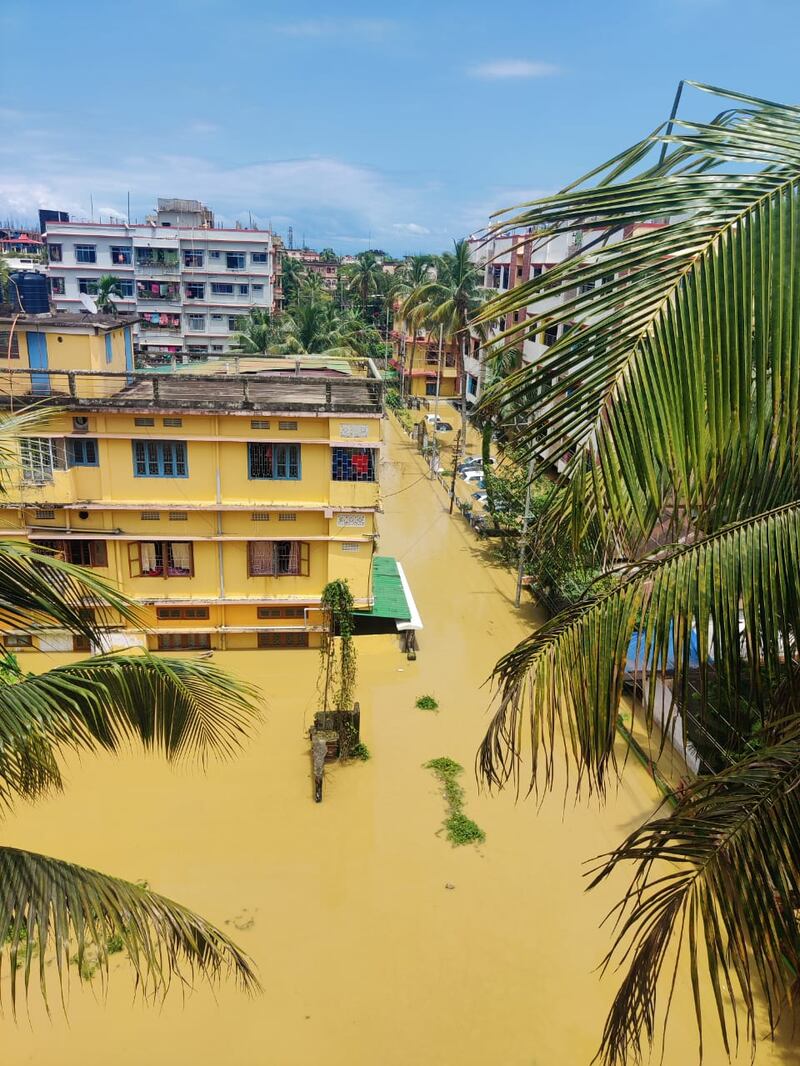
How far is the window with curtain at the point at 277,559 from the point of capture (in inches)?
698

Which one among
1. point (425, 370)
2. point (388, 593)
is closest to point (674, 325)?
point (388, 593)

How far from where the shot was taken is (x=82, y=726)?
531 cm

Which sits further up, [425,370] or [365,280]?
[365,280]

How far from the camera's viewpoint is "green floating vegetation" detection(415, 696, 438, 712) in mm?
16469

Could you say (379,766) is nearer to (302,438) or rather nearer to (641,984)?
(302,438)

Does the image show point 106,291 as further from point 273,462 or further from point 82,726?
point 82,726

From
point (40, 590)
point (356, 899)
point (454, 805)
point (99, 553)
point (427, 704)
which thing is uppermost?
point (99, 553)

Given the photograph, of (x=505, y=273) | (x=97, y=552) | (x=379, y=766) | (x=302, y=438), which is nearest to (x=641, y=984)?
(x=379, y=766)

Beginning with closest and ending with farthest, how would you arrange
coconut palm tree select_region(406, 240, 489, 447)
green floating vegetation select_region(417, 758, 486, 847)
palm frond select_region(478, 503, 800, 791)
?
1. palm frond select_region(478, 503, 800, 791)
2. green floating vegetation select_region(417, 758, 486, 847)
3. coconut palm tree select_region(406, 240, 489, 447)

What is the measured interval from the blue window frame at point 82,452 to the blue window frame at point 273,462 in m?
3.10

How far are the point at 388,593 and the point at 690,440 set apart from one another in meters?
17.4

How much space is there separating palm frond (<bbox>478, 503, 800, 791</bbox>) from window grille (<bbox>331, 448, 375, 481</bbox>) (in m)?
14.1

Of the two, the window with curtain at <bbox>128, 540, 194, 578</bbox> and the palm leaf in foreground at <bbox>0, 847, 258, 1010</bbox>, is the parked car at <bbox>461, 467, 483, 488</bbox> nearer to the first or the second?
the window with curtain at <bbox>128, 540, 194, 578</bbox>

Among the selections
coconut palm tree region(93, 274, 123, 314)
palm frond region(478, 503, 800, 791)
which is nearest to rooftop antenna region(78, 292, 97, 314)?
coconut palm tree region(93, 274, 123, 314)
